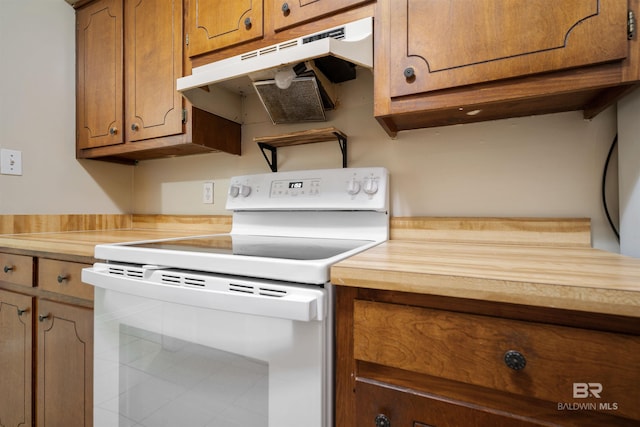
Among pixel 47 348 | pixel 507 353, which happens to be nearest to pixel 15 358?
pixel 47 348

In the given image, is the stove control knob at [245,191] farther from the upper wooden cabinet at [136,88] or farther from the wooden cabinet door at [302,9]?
the wooden cabinet door at [302,9]

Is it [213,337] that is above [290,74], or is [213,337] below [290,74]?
A: below

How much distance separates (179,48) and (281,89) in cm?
54

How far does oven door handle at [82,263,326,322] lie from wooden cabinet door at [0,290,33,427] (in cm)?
71

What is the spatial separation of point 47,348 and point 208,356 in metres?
0.86

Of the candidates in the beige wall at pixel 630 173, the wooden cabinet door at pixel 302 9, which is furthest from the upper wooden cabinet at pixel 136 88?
the beige wall at pixel 630 173

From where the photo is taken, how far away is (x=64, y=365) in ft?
3.45

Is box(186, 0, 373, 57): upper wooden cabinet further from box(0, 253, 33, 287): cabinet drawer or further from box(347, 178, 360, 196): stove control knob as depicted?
box(0, 253, 33, 287): cabinet drawer

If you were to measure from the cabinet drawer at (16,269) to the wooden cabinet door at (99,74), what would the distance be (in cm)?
65

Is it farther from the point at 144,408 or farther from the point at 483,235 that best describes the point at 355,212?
the point at 144,408

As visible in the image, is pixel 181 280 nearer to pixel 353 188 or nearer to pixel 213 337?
pixel 213 337

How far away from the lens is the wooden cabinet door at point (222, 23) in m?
1.10

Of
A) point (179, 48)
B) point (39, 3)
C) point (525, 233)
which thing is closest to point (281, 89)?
point (179, 48)

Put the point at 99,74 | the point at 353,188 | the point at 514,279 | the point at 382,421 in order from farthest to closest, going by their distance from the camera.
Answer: the point at 99,74 → the point at 353,188 → the point at 382,421 → the point at 514,279
